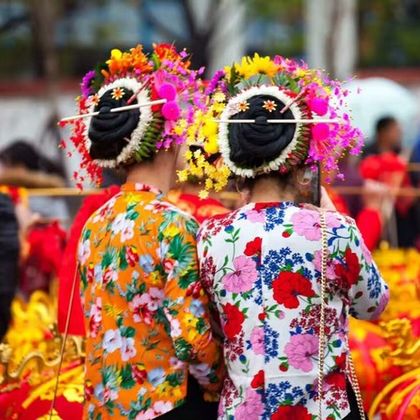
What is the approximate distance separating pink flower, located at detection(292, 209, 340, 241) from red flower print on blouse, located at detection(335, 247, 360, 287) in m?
0.10

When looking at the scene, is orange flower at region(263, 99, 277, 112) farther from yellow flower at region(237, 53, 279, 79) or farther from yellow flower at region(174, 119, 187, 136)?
yellow flower at region(174, 119, 187, 136)

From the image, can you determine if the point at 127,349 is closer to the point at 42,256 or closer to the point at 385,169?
the point at 42,256

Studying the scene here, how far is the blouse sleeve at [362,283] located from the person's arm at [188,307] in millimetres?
456

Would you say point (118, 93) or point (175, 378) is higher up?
point (118, 93)

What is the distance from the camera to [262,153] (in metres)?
4.50

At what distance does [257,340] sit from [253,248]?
28 cm

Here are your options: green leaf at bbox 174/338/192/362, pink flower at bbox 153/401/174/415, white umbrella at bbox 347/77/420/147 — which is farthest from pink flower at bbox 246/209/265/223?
white umbrella at bbox 347/77/420/147

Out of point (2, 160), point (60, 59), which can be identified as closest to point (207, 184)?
point (2, 160)

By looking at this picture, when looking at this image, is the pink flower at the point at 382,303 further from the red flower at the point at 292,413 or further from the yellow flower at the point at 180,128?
the yellow flower at the point at 180,128

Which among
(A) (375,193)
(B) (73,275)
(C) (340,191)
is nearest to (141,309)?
(B) (73,275)

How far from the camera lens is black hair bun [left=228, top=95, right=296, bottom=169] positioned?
450 centimetres

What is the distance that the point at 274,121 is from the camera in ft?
14.8

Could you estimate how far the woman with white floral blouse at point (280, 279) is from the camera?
4438mm

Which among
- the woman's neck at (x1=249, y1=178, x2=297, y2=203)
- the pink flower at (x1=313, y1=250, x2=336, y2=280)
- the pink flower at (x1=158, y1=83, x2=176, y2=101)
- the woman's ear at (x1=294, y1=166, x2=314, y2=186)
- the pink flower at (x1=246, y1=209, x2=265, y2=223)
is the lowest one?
the pink flower at (x1=313, y1=250, x2=336, y2=280)
